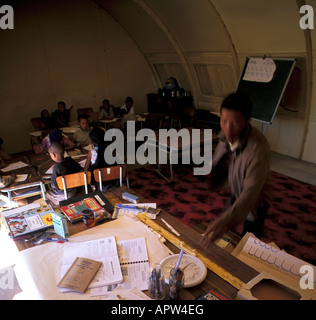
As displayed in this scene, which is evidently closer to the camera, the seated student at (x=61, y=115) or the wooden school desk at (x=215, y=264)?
the wooden school desk at (x=215, y=264)

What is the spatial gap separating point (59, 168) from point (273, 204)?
3111mm

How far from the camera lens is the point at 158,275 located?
4.53ft

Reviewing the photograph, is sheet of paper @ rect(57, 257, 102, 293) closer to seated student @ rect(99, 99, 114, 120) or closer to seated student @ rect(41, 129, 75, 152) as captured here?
seated student @ rect(41, 129, 75, 152)

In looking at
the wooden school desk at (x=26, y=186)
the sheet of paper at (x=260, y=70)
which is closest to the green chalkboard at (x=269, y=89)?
the sheet of paper at (x=260, y=70)

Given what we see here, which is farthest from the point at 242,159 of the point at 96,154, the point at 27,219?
the point at 96,154

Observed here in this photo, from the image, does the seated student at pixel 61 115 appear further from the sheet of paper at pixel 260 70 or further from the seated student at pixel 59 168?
the sheet of paper at pixel 260 70

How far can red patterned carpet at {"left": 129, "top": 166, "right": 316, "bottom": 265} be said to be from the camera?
3320 millimetres

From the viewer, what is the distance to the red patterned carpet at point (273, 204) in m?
3.32

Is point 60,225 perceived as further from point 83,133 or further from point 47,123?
point 47,123

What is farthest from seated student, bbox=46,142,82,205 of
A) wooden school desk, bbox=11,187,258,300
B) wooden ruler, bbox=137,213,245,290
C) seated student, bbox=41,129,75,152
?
wooden ruler, bbox=137,213,245,290

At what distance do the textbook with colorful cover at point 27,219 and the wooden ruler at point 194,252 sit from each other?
71 cm

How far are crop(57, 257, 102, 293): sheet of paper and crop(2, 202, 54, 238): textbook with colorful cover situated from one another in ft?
1.67

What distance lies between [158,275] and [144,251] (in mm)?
342
